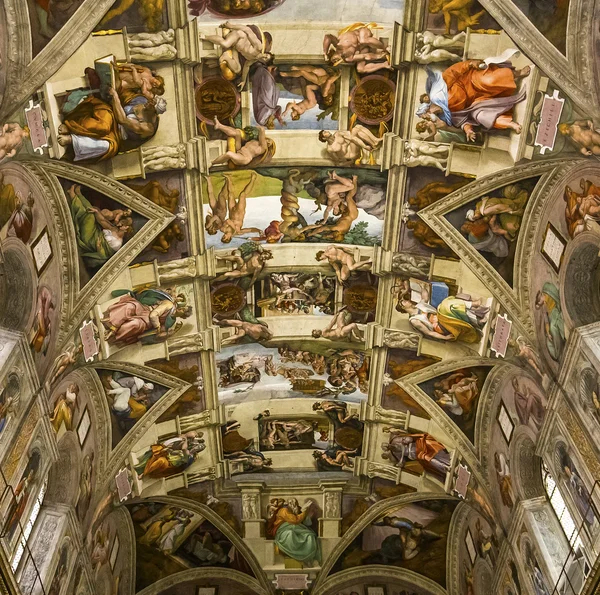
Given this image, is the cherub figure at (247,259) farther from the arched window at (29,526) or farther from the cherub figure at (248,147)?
the arched window at (29,526)

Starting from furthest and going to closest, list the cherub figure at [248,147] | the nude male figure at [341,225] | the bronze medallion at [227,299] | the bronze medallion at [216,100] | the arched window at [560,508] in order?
the bronze medallion at [227,299] < the nude male figure at [341,225] < the arched window at [560,508] < the cherub figure at [248,147] < the bronze medallion at [216,100]

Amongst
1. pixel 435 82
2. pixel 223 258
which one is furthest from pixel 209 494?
pixel 435 82

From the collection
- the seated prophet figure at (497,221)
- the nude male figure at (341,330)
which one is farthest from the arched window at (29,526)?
the seated prophet figure at (497,221)

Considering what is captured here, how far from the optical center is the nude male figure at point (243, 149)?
1625cm

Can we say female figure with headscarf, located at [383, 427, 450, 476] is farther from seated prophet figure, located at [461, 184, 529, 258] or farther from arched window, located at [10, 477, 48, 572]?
arched window, located at [10, 477, 48, 572]

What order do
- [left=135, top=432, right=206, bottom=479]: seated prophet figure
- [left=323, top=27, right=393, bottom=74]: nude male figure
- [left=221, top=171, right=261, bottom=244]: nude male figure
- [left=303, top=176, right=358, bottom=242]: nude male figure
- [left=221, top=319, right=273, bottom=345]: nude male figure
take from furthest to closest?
[left=135, top=432, right=206, bottom=479]: seated prophet figure < [left=221, top=319, right=273, bottom=345]: nude male figure < [left=303, top=176, right=358, bottom=242]: nude male figure < [left=221, top=171, right=261, bottom=244]: nude male figure < [left=323, top=27, right=393, bottom=74]: nude male figure

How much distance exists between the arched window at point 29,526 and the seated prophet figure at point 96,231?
4832 millimetres

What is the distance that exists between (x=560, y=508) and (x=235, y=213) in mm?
9085

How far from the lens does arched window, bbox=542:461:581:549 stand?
1655 cm

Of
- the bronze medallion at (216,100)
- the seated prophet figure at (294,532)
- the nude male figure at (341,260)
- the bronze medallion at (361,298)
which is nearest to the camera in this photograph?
the bronze medallion at (216,100)

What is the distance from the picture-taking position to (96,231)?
16359 millimetres

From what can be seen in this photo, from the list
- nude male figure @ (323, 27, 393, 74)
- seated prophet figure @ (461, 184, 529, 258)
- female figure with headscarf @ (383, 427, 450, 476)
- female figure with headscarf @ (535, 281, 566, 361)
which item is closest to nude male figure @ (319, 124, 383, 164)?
nude male figure @ (323, 27, 393, 74)

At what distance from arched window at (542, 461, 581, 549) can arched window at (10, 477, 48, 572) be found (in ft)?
34.5

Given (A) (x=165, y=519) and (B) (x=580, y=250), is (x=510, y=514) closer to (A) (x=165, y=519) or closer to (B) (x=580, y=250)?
(B) (x=580, y=250)
